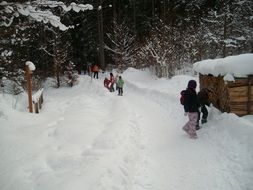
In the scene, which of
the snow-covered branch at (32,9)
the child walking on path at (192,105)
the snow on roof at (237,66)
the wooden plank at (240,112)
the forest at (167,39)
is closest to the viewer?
the snow-covered branch at (32,9)

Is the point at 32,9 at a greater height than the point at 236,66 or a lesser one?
greater

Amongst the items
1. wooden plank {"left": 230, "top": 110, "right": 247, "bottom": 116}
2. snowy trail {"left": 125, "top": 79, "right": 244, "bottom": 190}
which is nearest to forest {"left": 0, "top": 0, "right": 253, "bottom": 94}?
snowy trail {"left": 125, "top": 79, "right": 244, "bottom": 190}

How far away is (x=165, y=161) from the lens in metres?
8.12

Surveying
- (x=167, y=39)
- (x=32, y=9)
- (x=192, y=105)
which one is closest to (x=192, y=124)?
(x=192, y=105)

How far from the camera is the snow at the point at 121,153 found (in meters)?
6.41

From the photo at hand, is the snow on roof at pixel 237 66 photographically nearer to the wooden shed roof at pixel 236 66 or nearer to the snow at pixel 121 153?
the wooden shed roof at pixel 236 66

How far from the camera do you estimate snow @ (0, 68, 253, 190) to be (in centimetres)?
641

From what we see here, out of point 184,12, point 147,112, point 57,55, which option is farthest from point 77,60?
point 147,112

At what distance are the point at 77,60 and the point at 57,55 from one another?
1071 centimetres

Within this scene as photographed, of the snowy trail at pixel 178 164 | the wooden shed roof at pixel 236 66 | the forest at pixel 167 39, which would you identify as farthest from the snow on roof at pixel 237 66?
the forest at pixel 167 39

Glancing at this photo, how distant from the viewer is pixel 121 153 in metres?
8.04

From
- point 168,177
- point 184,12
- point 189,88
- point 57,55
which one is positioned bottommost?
point 168,177

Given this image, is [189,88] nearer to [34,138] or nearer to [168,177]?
[168,177]

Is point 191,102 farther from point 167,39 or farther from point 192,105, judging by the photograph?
point 167,39
